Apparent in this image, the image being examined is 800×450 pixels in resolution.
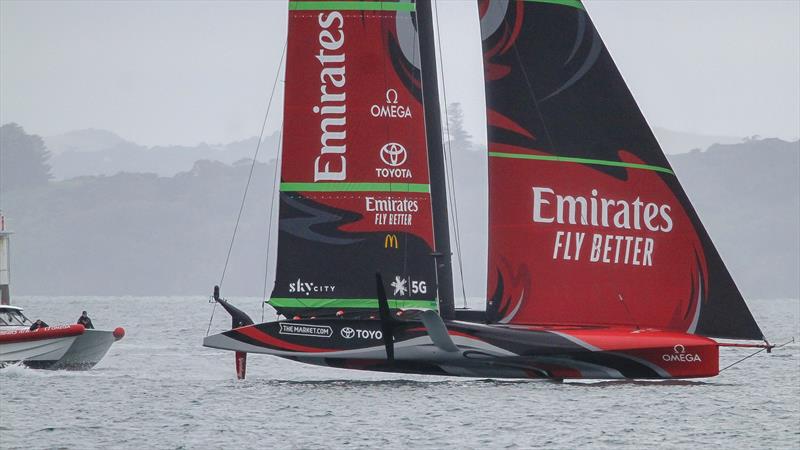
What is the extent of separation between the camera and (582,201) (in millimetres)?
32312

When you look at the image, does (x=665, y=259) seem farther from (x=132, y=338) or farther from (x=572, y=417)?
(x=132, y=338)

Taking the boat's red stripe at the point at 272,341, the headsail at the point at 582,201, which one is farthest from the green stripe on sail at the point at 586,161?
the boat's red stripe at the point at 272,341

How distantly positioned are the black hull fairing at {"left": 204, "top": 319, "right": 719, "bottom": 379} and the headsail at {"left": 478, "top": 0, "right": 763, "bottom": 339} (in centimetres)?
64

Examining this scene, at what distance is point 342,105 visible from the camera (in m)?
34.0

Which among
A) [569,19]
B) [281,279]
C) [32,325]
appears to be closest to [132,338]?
→ [32,325]

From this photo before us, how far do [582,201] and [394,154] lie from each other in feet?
13.3

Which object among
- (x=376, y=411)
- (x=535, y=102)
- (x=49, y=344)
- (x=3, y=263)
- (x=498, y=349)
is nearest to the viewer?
(x=376, y=411)

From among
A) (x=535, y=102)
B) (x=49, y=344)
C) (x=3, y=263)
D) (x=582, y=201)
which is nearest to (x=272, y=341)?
(x=582, y=201)

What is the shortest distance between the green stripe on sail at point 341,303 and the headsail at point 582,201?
170 cm

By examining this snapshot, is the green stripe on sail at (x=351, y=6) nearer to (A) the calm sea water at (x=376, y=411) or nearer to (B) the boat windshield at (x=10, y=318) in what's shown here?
(A) the calm sea water at (x=376, y=411)

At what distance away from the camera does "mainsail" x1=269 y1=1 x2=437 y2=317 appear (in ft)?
111

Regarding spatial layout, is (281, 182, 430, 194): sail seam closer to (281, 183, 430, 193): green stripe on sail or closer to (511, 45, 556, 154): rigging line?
(281, 183, 430, 193): green stripe on sail

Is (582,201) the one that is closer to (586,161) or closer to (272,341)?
(586,161)

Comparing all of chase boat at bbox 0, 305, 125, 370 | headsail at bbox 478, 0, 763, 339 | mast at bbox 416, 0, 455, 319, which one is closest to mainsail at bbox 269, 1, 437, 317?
mast at bbox 416, 0, 455, 319
